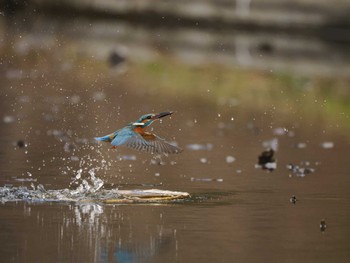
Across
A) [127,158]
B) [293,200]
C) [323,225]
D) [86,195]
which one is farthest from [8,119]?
[323,225]

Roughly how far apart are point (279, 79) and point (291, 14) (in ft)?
41.7

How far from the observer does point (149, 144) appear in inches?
349

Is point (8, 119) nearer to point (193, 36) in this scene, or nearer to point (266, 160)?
point (266, 160)

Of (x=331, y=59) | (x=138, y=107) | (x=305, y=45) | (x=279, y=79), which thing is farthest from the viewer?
(x=305, y=45)

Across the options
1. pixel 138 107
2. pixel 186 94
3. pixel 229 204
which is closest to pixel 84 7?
pixel 186 94

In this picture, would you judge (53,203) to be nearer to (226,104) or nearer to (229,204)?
(229,204)

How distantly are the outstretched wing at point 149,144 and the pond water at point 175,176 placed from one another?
38cm

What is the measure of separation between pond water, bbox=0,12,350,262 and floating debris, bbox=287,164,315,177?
15 millimetres

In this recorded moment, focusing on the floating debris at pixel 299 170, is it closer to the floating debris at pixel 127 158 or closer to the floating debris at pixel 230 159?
the floating debris at pixel 230 159

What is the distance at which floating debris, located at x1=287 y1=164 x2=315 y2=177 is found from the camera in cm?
1064

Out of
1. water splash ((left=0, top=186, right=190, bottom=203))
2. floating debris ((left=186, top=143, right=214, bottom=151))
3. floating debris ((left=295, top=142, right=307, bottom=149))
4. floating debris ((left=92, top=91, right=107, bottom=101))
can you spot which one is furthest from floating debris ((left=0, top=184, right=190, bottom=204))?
floating debris ((left=92, top=91, right=107, bottom=101))

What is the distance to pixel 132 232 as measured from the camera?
24.8 feet

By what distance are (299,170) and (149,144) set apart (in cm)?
230

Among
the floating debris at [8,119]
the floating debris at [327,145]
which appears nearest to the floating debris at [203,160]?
the floating debris at [327,145]
